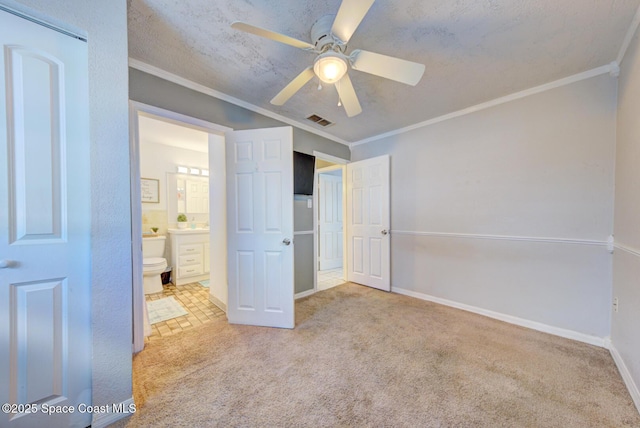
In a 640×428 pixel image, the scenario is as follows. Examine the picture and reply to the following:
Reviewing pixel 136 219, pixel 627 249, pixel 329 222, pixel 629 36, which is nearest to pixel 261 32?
pixel 136 219

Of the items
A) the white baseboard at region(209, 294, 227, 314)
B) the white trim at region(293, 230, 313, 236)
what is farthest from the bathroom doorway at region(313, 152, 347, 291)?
the white baseboard at region(209, 294, 227, 314)

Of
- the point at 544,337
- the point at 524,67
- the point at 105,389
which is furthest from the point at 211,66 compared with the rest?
the point at 544,337

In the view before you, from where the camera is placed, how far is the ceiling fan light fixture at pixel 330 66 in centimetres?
139

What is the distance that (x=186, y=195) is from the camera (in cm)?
430

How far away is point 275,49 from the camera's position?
175 cm

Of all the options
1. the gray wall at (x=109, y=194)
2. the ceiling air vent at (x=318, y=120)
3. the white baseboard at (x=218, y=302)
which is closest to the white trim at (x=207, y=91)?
the ceiling air vent at (x=318, y=120)

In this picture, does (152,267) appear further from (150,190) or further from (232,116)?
(232,116)

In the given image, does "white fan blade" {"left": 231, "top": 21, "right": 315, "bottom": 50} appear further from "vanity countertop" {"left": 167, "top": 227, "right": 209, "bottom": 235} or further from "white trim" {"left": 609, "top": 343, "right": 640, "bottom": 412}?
"vanity countertop" {"left": 167, "top": 227, "right": 209, "bottom": 235}

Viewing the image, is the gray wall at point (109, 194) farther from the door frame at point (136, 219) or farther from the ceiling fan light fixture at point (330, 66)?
the ceiling fan light fixture at point (330, 66)

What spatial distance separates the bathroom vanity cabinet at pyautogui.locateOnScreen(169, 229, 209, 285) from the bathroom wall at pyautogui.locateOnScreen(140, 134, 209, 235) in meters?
0.40

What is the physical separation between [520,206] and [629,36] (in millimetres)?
1401

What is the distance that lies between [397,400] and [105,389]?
1.66 metres

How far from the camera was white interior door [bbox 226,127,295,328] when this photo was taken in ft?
7.63

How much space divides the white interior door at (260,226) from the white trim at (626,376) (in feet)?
7.78
